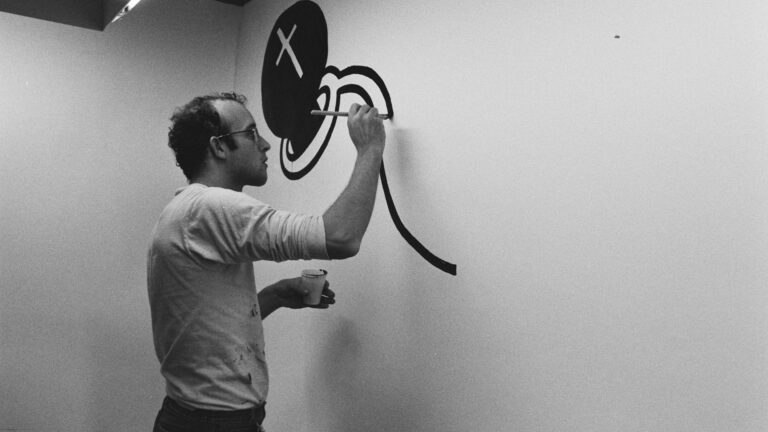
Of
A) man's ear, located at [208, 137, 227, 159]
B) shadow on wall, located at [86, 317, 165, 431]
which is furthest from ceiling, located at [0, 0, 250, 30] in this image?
shadow on wall, located at [86, 317, 165, 431]

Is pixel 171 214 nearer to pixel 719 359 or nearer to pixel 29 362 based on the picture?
pixel 719 359

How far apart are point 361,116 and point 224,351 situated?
2.35 ft

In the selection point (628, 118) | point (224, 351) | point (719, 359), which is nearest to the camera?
point (719, 359)

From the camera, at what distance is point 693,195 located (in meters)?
1.04

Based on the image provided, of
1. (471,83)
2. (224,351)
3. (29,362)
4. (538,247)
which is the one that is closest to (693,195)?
(538,247)

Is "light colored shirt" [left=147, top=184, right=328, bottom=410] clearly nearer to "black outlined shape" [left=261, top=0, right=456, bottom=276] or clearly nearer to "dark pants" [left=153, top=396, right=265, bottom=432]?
"dark pants" [left=153, top=396, right=265, bottom=432]

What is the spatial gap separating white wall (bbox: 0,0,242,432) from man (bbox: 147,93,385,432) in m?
1.22

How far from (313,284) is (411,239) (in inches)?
12.6

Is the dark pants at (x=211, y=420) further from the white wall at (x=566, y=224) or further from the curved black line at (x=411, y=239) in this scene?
the curved black line at (x=411, y=239)

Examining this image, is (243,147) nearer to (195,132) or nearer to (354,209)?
(195,132)

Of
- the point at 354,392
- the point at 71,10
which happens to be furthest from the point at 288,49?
the point at 354,392

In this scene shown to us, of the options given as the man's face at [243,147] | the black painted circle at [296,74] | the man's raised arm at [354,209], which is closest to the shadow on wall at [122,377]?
the black painted circle at [296,74]

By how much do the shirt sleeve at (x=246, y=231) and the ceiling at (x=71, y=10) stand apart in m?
1.50

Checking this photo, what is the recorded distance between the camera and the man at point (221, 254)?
1.34 m
